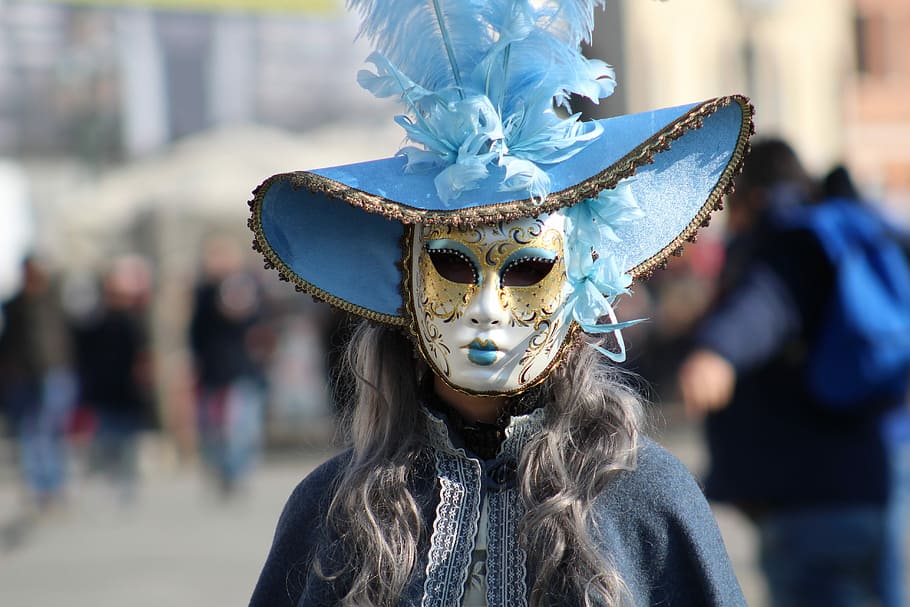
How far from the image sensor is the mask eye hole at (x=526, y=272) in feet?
8.08

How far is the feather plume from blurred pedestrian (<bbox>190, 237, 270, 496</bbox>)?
294 inches

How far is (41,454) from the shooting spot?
9906 millimetres

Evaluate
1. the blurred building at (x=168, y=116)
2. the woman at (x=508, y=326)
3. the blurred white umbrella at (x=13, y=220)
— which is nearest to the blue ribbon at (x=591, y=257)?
the woman at (x=508, y=326)

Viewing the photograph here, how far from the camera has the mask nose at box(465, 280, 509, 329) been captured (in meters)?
2.44

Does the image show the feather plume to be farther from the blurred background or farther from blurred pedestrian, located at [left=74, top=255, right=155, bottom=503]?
blurred pedestrian, located at [left=74, top=255, right=155, bottom=503]

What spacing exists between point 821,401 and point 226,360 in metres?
6.16

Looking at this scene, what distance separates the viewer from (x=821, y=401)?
441 centimetres

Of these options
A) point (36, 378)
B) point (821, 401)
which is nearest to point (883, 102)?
point (36, 378)

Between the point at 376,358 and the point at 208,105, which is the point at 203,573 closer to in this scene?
the point at 376,358

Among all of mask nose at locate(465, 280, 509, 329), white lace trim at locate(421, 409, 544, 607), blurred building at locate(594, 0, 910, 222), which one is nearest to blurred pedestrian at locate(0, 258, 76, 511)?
white lace trim at locate(421, 409, 544, 607)

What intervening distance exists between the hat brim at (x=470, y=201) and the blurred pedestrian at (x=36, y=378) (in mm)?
7770

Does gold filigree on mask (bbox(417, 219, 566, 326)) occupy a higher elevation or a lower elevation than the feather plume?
lower

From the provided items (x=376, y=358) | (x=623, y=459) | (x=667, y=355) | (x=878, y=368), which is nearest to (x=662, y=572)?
(x=623, y=459)

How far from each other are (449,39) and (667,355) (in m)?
9.77
